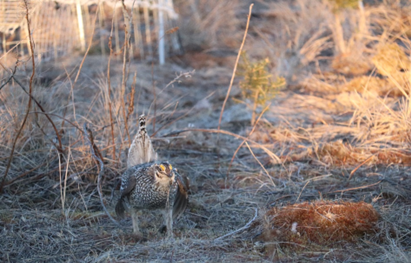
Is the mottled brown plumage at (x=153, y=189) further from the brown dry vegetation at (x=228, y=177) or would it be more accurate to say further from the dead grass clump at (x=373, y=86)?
the dead grass clump at (x=373, y=86)

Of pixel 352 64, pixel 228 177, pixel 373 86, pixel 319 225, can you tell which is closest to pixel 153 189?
pixel 319 225

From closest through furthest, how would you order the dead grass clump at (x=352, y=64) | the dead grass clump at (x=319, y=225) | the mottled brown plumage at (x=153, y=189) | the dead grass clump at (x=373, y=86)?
the dead grass clump at (x=319, y=225)
the mottled brown plumage at (x=153, y=189)
the dead grass clump at (x=373, y=86)
the dead grass clump at (x=352, y=64)

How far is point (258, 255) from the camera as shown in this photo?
341cm

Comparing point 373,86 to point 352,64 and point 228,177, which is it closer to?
point 352,64

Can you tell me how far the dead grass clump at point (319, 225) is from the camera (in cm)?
359

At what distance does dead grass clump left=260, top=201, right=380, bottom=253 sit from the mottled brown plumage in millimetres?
874

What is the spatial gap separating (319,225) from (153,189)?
1.42 meters

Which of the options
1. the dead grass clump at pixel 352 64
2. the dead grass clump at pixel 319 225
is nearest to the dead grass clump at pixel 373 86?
the dead grass clump at pixel 352 64

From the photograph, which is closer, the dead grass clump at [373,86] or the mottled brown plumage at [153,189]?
the mottled brown plumage at [153,189]

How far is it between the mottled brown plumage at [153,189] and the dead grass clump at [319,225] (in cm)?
87

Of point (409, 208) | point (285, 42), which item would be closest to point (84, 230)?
point (409, 208)

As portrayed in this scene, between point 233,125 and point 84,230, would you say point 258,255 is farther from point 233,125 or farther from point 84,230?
point 233,125

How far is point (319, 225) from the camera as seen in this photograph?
12.0ft

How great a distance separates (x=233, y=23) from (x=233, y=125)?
24.8 feet
